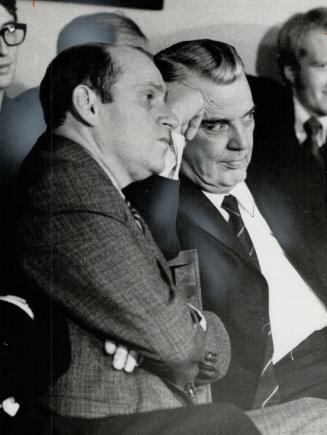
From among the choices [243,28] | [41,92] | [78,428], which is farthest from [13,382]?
[243,28]

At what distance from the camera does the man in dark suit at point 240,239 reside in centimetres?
200

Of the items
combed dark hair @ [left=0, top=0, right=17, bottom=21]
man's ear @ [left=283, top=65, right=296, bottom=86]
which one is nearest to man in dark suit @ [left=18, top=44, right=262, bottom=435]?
combed dark hair @ [left=0, top=0, right=17, bottom=21]

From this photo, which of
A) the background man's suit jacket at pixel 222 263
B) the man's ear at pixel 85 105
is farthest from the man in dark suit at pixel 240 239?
the man's ear at pixel 85 105

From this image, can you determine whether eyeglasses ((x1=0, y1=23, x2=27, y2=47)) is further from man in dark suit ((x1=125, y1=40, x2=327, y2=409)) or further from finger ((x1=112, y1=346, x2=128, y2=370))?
finger ((x1=112, y1=346, x2=128, y2=370))

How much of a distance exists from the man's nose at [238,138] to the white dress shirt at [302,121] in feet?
0.67

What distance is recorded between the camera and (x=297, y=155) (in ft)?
7.09

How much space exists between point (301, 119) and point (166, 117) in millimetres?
503

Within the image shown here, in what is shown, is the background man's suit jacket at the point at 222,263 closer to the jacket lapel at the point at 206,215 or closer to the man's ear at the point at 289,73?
the jacket lapel at the point at 206,215

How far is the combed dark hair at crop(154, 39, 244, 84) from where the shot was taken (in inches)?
79.7

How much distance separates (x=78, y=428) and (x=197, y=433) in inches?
14.5

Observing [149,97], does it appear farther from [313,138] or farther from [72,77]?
[313,138]

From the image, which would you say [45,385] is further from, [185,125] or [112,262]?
[185,125]

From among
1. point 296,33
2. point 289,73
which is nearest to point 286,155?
point 289,73

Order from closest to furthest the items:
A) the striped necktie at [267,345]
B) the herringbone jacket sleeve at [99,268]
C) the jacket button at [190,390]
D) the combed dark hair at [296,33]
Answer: the herringbone jacket sleeve at [99,268] → the jacket button at [190,390] → the striped necktie at [267,345] → the combed dark hair at [296,33]
